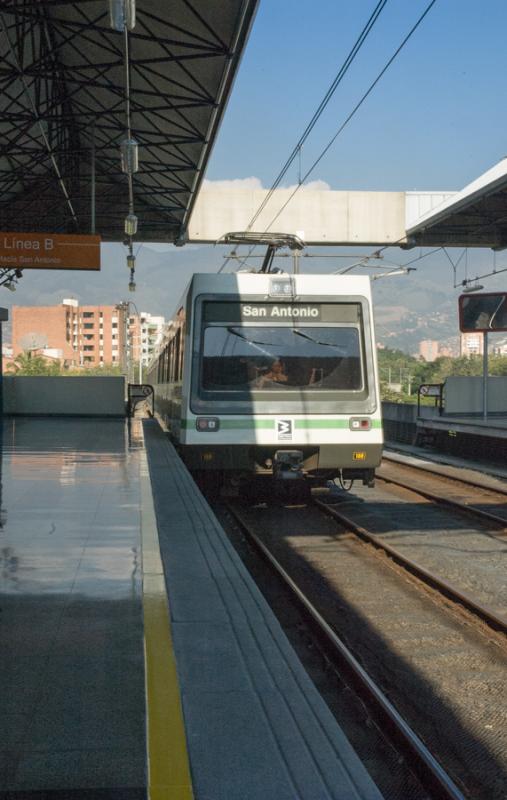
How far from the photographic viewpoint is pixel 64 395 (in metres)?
32.0

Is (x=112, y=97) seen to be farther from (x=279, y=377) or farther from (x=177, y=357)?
(x=279, y=377)

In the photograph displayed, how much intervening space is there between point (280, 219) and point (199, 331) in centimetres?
1794

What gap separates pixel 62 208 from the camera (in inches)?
1166

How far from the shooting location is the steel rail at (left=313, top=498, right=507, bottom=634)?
674 centimetres

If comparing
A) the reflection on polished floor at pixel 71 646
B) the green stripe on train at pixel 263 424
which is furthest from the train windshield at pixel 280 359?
the reflection on polished floor at pixel 71 646

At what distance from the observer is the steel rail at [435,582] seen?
6.74 m

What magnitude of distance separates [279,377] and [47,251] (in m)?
8.07

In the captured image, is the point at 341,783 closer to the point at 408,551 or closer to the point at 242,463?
the point at 408,551

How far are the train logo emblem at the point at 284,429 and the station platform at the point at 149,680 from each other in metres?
3.28

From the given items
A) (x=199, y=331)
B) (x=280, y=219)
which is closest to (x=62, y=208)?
(x=280, y=219)

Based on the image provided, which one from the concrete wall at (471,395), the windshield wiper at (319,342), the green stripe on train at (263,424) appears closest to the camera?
the green stripe on train at (263,424)

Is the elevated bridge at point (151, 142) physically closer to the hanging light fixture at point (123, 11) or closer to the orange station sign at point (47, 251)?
the hanging light fixture at point (123, 11)

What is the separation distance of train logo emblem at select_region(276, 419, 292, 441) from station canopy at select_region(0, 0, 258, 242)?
6136 millimetres

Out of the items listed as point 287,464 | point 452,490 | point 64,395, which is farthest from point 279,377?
point 64,395
